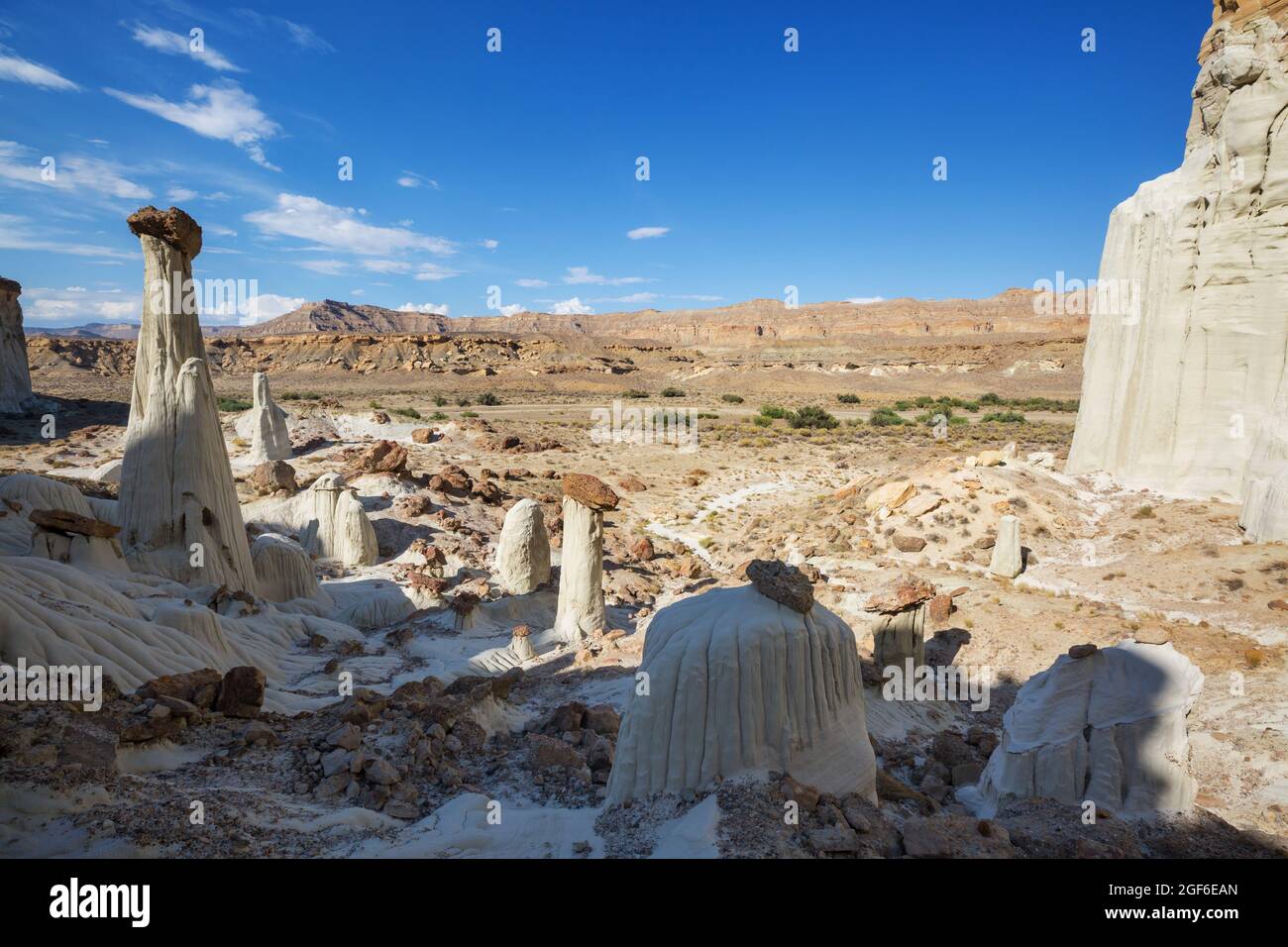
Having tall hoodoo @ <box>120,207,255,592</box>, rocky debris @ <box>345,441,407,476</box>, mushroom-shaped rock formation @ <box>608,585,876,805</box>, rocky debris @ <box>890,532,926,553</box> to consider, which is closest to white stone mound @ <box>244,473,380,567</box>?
rocky debris @ <box>345,441,407,476</box>

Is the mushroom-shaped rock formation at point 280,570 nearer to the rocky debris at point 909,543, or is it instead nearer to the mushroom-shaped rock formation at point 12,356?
the rocky debris at point 909,543

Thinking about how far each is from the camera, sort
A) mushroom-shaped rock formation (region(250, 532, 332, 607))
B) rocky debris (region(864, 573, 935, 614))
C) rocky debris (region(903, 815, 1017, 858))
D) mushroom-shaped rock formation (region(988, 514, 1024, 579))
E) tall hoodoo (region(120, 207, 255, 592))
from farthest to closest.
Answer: mushroom-shaped rock formation (region(988, 514, 1024, 579)) → mushroom-shaped rock formation (region(250, 532, 332, 607)) → rocky debris (region(864, 573, 935, 614)) → tall hoodoo (region(120, 207, 255, 592)) → rocky debris (region(903, 815, 1017, 858))

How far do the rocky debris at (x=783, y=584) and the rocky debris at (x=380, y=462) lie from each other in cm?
1804

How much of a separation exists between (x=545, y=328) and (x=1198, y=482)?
145462mm

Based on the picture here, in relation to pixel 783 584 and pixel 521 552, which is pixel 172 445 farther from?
pixel 783 584

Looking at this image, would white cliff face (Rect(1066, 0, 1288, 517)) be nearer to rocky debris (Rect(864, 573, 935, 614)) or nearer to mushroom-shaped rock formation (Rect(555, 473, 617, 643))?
rocky debris (Rect(864, 573, 935, 614))

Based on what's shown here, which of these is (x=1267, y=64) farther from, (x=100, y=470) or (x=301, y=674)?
(x=100, y=470)

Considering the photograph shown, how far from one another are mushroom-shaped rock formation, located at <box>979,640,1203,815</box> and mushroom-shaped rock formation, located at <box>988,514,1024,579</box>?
8655 mm

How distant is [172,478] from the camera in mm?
10133

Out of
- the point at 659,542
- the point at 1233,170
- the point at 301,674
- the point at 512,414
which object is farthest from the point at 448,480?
the point at 512,414

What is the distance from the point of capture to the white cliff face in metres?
14.9

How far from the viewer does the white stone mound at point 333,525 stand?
53.6 ft

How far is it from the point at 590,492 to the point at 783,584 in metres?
7.42

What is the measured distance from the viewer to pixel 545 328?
153000 millimetres
